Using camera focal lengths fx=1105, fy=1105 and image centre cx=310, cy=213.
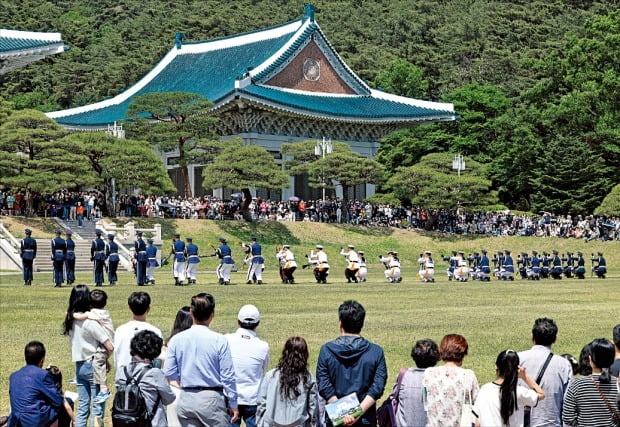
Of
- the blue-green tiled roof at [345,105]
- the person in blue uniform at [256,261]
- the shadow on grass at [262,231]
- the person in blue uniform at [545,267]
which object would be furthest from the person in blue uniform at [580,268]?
the blue-green tiled roof at [345,105]

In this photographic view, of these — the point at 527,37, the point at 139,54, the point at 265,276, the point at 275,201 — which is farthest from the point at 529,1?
the point at 265,276

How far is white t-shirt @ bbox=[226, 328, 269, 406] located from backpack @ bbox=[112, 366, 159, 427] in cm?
91

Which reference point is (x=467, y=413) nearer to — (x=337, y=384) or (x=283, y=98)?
(x=337, y=384)

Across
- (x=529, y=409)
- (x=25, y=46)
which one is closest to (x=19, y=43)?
(x=25, y=46)

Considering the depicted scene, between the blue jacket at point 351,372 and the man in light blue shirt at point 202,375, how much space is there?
0.71 m

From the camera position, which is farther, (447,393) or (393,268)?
(393,268)

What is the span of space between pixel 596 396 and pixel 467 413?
90cm

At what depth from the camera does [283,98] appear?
55156mm

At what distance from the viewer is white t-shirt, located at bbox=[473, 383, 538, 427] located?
7.43m

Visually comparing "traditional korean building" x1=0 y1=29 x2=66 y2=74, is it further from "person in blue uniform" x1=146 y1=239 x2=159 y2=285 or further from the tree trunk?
"person in blue uniform" x1=146 y1=239 x2=159 y2=285

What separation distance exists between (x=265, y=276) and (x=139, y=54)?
49605 millimetres

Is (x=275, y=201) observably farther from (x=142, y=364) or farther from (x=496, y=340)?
(x=142, y=364)

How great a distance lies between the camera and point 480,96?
211 ft

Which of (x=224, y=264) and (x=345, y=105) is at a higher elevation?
(x=345, y=105)
